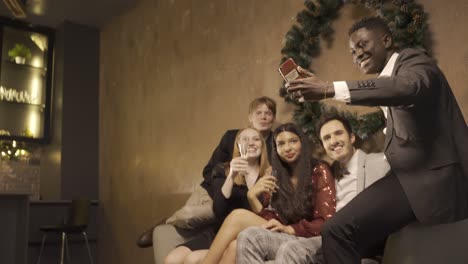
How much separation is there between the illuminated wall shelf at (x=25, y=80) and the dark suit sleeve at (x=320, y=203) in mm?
4035

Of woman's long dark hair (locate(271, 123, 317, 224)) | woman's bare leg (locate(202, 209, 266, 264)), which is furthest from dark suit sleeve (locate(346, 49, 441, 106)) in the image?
woman's bare leg (locate(202, 209, 266, 264))

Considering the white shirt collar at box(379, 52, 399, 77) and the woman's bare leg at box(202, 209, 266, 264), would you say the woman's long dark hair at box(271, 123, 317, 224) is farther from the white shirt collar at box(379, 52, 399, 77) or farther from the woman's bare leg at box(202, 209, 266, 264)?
the white shirt collar at box(379, 52, 399, 77)

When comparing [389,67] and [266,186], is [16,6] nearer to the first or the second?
[266,186]

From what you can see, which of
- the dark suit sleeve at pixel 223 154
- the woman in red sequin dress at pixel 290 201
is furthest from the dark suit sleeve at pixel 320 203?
the dark suit sleeve at pixel 223 154

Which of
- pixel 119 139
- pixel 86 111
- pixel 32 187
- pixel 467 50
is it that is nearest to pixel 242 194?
pixel 467 50

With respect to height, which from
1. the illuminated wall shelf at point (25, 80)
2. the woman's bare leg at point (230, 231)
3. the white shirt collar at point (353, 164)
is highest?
the illuminated wall shelf at point (25, 80)


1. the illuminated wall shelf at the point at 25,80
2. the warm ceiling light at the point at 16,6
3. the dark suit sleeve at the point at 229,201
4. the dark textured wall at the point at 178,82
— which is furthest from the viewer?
the illuminated wall shelf at the point at 25,80

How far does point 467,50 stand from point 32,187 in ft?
16.2

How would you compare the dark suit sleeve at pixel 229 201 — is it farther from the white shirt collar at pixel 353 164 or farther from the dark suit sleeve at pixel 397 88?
the dark suit sleeve at pixel 397 88

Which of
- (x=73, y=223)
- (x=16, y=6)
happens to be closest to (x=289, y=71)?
(x=16, y=6)

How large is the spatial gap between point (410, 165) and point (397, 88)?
0.34 metres

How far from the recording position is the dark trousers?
6.09ft

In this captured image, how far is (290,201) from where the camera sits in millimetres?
2500

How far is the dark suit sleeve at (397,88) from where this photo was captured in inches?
66.4
